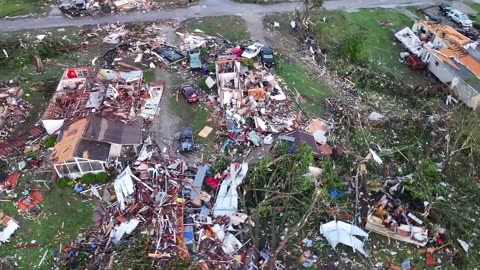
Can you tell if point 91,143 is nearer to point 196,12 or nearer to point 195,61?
point 195,61

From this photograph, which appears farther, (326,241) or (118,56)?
(118,56)

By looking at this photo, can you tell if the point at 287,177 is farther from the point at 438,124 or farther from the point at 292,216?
the point at 438,124

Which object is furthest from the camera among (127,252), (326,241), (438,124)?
(438,124)

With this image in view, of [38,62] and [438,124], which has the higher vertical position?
[38,62]

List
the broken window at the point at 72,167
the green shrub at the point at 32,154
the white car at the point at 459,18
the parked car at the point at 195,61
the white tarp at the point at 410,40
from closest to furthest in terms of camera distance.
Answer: the broken window at the point at 72,167 → the green shrub at the point at 32,154 → the parked car at the point at 195,61 → the white tarp at the point at 410,40 → the white car at the point at 459,18

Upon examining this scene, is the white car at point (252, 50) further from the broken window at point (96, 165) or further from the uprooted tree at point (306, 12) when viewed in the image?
the broken window at point (96, 165)

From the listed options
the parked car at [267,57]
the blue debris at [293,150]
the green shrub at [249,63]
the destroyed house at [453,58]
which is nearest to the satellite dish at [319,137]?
the blue debris at [293,150]

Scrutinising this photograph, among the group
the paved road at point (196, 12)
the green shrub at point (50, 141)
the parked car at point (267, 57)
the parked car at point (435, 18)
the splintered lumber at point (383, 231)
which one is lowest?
the splintered lumber at point (383, 231)

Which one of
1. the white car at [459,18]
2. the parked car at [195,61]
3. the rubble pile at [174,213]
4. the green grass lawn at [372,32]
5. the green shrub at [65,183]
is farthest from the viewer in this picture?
the white car at [459,18]

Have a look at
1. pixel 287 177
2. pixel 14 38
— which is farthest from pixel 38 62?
pixel 287 177
